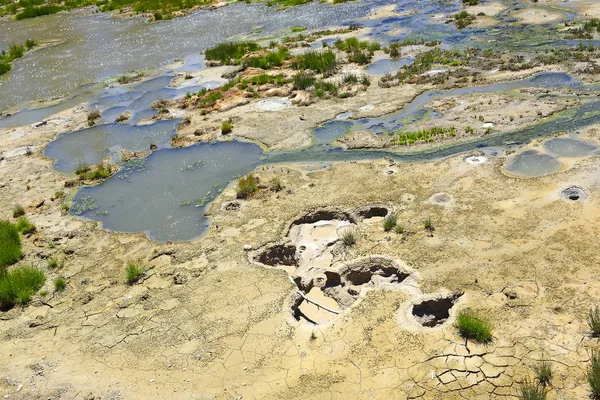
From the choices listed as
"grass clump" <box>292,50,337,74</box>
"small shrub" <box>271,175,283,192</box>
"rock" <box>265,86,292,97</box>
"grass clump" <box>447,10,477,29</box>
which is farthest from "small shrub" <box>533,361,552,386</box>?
"grass clump" <box>447,10,477,29</box>

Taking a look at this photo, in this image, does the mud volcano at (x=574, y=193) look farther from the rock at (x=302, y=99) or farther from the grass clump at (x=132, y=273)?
the rock at (x=302, y=99)

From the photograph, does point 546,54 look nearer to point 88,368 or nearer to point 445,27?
point 445,27

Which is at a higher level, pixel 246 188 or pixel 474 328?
pixel 246 188

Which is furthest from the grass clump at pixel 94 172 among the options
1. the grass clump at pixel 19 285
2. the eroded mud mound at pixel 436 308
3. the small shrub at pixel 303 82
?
the eroded mud mound at pixel 436 308

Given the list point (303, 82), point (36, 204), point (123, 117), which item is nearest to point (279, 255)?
point (36, 204)

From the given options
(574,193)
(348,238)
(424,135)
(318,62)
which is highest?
(318,62)

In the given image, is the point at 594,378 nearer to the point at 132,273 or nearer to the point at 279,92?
the point at 132,273
